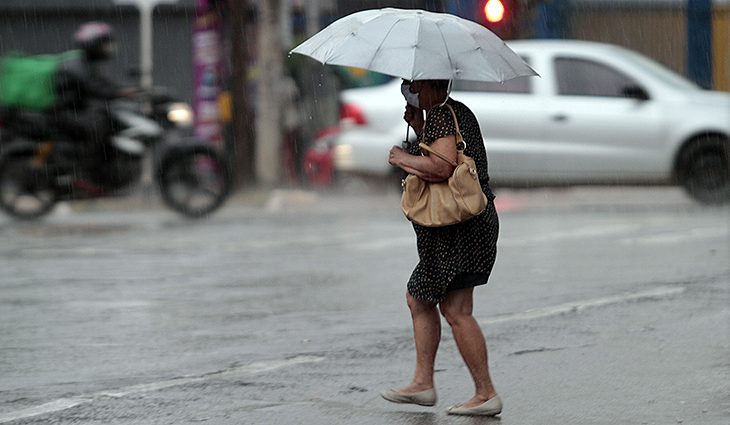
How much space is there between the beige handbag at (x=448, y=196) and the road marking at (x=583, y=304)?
271 centimetres

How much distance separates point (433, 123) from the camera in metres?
6.40

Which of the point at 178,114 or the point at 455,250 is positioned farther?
the point at 178,114


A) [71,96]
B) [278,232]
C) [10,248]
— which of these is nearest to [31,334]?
[10,248]

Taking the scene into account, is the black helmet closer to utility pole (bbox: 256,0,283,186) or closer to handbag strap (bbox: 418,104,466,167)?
utility pole (bbox: 256,0,283,186)

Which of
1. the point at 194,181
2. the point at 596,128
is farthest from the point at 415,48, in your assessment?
the point at 596,128

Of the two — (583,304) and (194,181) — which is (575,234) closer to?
(194,181)

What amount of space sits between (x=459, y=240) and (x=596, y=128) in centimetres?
1129

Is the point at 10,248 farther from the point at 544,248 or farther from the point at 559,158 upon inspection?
the point at 559,158

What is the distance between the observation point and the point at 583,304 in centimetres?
970

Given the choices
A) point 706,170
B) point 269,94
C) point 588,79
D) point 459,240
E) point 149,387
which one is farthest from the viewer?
→ point 269,94

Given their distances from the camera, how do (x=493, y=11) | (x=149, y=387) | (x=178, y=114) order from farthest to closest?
(x=178, y=114), (x=493, y=11), (x=149, y=387)

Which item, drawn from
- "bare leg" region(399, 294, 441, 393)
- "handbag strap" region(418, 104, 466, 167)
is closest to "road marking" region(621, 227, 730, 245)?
"bare leg" region(399, 294, 441, 393)

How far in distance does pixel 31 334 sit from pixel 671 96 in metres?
10.3

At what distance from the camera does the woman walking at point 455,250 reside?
6418 mm
